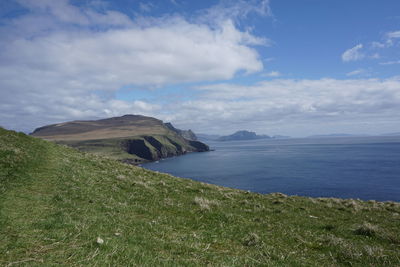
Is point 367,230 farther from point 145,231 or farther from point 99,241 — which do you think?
point 99,241

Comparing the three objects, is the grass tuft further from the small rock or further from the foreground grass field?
the small rock

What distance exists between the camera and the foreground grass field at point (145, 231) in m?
6.75

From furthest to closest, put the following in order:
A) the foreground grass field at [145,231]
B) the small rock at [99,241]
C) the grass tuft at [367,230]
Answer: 1. the grass tuft at [367,230]
2. the small rock at [99,241]
3. the foreground grass field at [145,231]

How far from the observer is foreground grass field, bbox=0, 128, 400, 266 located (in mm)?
6754

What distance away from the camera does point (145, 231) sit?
9.45m

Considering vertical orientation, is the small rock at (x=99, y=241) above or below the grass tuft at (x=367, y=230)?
above

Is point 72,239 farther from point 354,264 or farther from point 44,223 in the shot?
point 354,264

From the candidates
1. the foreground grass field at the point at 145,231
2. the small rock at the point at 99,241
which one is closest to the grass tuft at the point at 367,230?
the foreground grass field at the point at 145,231

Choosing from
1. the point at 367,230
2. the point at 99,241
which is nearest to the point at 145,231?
the point at 99,241

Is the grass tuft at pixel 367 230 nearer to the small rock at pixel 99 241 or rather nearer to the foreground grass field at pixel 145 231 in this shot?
the foreground grass field at pixel 145 231

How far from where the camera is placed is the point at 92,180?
60.4 feet

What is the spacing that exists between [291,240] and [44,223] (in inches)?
391

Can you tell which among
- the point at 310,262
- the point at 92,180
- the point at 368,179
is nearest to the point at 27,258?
the point at 310,262

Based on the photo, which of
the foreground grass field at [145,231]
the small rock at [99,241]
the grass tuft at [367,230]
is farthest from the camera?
the grass tuft at [367,230]
